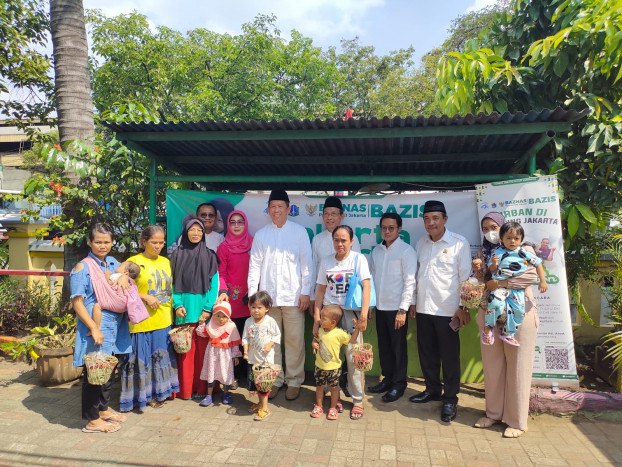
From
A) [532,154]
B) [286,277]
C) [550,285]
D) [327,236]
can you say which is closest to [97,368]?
[286,277]

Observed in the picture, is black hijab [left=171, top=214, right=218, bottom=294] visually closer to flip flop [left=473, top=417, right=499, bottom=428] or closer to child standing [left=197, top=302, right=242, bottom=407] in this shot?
child standing [left=197, top=302, right=242, bottom=407]

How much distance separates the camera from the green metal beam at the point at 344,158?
4.63 m

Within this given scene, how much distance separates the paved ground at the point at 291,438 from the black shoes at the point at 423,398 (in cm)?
7

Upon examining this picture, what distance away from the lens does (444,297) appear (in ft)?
12.2

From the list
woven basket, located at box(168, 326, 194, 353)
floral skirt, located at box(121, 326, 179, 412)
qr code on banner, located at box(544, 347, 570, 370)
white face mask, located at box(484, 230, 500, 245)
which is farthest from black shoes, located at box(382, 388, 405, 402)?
floral skirt, located at box(121, 326, 179, 412)

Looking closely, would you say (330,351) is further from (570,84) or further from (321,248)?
(570,84)

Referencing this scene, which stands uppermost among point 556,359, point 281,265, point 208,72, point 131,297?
point 208,72

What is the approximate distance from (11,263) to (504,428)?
903 centimetres

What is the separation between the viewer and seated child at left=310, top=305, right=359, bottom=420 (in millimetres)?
3658

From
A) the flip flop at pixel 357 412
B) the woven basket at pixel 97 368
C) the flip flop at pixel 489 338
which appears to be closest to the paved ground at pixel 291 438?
Answer: the flip flop at pixel 357 412

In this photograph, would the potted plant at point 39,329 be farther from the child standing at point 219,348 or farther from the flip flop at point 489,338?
the flip flop at point 489,338

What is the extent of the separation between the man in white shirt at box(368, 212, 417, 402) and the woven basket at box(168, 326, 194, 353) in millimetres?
1849

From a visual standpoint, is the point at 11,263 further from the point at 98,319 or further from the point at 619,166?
the point at 619,166

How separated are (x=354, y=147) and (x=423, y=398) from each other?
2.73 m
